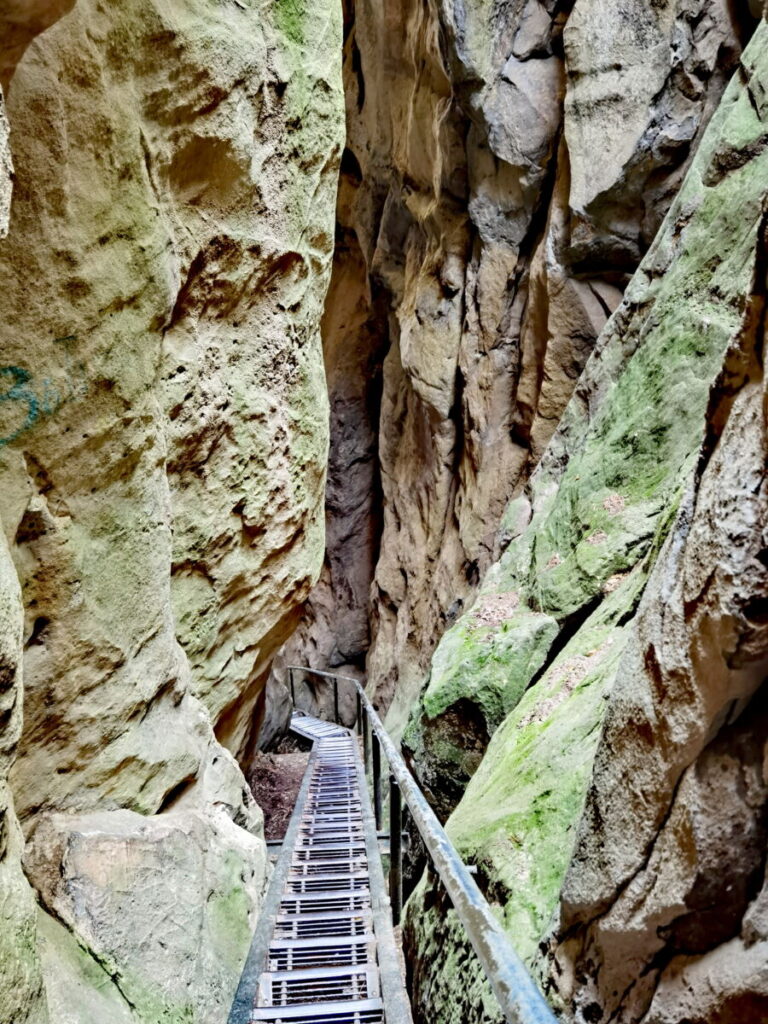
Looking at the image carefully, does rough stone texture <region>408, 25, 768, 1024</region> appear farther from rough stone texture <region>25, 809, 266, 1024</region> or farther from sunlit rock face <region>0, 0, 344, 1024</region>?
sunlit rock face <region>0, 0, 344, 1024</region>

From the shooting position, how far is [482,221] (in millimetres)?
15812

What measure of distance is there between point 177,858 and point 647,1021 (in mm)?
2938

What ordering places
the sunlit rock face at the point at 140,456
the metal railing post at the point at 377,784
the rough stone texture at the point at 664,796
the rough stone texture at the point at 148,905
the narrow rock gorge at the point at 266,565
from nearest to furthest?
the rough stone texture at the point at 664,796 < the narrow rock gorge at the point at 266,565 < the rough stone texture at the point at 148,905 < the sunlit rock face at the point at 140,456 < the metal railing post at the point at 377,784

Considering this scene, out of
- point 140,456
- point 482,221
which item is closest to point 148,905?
point 140,456

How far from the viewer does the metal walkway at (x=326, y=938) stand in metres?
3.31

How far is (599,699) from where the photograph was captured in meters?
5.02

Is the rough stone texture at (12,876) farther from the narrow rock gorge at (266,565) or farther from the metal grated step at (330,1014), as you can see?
the metal grated step at (330,1014)

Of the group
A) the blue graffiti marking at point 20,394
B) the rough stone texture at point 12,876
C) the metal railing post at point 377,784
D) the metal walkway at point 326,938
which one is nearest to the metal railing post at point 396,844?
the metal walkway at point 326,938

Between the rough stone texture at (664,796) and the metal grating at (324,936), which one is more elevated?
the rough stone texture at (664,796)

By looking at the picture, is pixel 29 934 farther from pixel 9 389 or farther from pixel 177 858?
pixel 9 389

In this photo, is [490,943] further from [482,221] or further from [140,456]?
[482,221]

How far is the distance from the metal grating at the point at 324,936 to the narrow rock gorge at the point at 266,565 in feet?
1.19

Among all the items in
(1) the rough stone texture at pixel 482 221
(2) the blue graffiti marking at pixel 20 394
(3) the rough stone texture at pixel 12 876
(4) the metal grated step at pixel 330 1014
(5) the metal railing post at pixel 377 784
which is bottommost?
(5) the metal railing post at pixel 377 784

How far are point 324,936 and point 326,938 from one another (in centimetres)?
13
